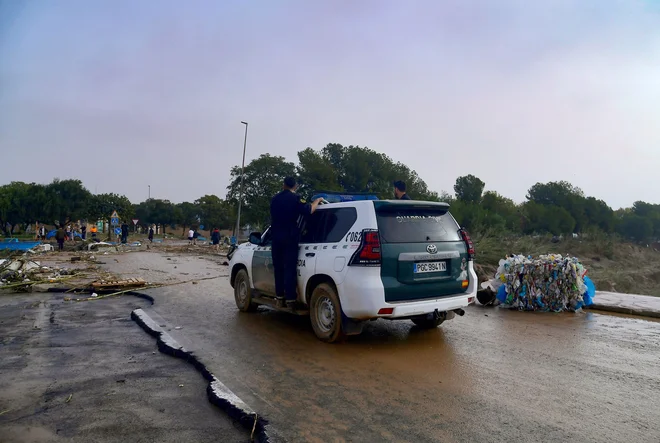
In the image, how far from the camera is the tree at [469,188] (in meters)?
61.9

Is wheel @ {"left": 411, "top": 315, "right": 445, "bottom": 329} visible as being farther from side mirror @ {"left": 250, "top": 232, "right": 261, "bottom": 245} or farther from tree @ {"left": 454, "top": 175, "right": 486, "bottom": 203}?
tree @ {"left": 454, "top": 175, "right": 486, "bottom": 203}

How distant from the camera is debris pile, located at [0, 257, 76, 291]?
1179cm

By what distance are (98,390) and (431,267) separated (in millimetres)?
3941

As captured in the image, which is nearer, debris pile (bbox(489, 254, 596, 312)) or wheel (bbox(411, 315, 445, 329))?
wheel (bbox(411, 315, 445, 329))

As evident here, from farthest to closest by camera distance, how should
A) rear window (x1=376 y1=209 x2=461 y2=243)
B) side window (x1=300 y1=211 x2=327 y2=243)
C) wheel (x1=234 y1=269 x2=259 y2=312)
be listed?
wheel (x1=234 y1=269 x2=259 y2=312) < side window (x1=300 y1=211 x2=327 y2=243) < rear window (x1=376 y1=209 x2=461 y2=243)

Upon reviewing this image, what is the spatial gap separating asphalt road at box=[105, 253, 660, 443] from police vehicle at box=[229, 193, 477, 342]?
1.53 ft

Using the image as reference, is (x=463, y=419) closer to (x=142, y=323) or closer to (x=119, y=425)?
(x=119, y=425)

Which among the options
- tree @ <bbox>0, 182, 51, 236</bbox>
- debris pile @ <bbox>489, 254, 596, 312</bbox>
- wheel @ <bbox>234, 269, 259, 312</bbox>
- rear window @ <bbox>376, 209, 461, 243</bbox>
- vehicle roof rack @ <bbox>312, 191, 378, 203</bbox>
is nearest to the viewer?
rear window @ <bbox>376, 209, 461, 243</bbox>

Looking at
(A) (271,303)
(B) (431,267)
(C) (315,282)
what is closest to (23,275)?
(A) (271,303)

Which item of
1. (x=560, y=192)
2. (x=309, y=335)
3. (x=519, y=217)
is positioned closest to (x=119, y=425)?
(x=309, y=335)

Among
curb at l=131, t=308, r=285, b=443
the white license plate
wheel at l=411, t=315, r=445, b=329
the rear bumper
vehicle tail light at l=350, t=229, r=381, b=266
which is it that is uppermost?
vehicle tail light at l=350, t=229, r=381, b=266

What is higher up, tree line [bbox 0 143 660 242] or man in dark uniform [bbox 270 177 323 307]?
tree line [bbox 0 143 660 242]

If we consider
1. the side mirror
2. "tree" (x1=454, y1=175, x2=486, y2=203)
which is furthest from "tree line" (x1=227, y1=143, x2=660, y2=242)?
the side mirror

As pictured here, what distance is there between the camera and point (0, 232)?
63844 mm
